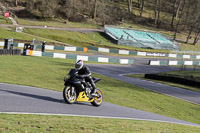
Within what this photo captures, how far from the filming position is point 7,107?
10211 millimetres

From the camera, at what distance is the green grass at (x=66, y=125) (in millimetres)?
7898

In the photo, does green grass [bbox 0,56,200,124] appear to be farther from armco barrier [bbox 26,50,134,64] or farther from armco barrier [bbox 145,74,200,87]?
armco barrier [bbox 26,50,134,64]

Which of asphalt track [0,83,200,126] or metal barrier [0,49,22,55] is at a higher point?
metal barrier [0,49,22,55]

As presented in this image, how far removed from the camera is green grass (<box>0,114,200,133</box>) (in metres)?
7.90

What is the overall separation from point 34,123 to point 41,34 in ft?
173

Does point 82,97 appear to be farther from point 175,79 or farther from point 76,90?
point 175,79

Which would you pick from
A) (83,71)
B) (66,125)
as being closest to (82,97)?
(83,71)

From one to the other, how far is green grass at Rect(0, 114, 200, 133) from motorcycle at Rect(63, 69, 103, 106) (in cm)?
233

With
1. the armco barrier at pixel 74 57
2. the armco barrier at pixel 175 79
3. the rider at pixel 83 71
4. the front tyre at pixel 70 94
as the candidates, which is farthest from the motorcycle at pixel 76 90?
the armco barrier at pixel 74 57

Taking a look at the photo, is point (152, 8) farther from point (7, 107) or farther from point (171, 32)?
point (7, 107)

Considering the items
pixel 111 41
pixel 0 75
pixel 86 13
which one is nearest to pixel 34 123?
pixel 0 75

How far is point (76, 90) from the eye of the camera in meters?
12.7

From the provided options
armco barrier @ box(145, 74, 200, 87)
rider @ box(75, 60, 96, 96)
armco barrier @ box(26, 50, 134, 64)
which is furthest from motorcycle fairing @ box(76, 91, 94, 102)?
armco barrier @ box(26, 50, 134, 64)

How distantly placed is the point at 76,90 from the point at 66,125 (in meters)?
4.13
